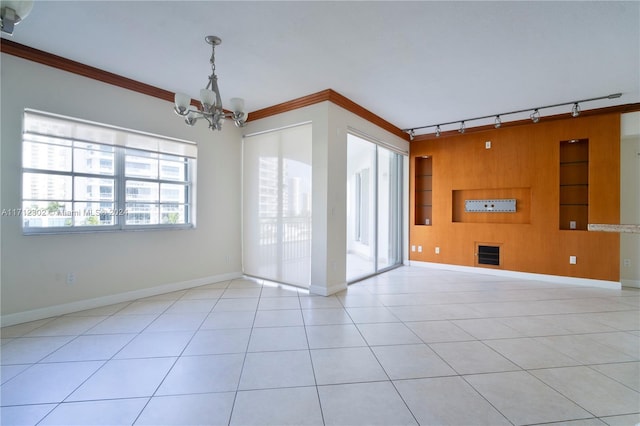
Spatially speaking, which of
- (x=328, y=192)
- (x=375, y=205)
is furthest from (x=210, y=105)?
(x=375, y=205)

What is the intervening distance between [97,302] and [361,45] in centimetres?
422

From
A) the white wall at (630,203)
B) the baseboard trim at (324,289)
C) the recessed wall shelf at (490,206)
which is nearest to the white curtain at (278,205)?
the baseboard trim at (324,289)

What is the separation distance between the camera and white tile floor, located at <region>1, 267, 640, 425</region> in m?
1.66

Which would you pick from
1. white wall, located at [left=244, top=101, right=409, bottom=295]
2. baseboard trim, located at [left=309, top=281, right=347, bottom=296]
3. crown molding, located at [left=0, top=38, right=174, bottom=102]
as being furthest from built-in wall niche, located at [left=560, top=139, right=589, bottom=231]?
crown molding, located at [left=0, top=38, right=174, bottom=102]

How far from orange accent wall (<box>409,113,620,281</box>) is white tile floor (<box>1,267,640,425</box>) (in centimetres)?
114

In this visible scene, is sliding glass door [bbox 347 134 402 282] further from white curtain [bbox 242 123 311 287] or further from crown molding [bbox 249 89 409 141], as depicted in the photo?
white curtain [bbox 242 123 311 287]

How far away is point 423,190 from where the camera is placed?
248 inches

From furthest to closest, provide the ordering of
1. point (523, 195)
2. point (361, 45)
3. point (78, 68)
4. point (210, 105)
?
point (523, 195) → point (78, 68) → point (361, 45) → point (210, 105)

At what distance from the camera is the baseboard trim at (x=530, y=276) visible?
4.41m

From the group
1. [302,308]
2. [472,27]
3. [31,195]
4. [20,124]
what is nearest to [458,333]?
[302,308]

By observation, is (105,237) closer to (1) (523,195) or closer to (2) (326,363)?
(2) (326,363)

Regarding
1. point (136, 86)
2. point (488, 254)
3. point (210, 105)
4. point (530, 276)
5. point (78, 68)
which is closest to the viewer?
point (210, 105)

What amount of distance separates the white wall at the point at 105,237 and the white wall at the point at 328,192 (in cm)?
164

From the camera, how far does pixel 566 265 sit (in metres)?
4.66
